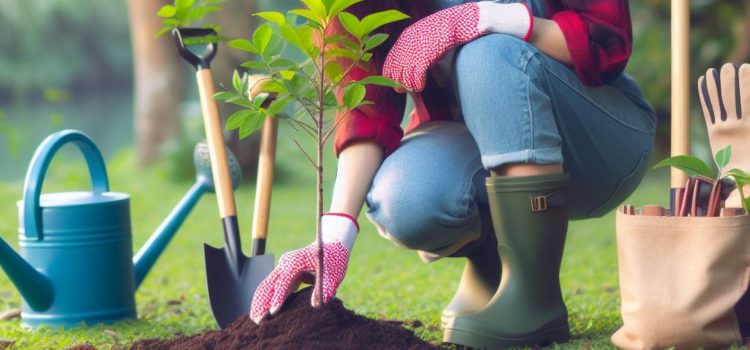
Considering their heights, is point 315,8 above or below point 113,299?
above

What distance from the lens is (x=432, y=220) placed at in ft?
5.82

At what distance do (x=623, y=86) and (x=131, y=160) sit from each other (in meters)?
4.99

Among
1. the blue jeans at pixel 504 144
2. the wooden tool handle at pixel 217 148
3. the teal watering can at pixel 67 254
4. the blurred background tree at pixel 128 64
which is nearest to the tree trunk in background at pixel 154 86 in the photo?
the blurred background tree at pixel 128 64

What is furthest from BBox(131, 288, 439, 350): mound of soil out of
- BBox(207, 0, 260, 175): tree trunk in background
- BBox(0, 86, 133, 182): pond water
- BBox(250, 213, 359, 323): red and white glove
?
BBox(0, 86, 133, 182): pond water

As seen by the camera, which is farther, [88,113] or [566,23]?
[88,113]

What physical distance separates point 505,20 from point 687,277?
1.70 feet

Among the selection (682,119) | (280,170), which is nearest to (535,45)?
(682,119)

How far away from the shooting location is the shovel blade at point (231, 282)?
1922 mm

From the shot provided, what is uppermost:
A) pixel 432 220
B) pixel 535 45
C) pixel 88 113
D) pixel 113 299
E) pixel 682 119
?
pixel 535 45

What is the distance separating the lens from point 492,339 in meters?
1.64

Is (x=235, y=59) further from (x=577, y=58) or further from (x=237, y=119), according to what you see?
(x=237, y=119)

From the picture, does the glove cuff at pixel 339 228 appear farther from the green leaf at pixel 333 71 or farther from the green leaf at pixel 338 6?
the green leaf at pixel 338 6

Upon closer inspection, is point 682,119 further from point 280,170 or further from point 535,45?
point 280,170

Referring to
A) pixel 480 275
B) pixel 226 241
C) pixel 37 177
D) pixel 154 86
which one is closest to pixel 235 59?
pixel 154 86
